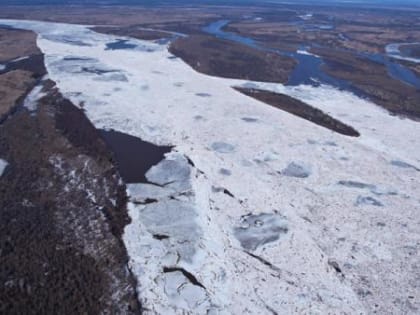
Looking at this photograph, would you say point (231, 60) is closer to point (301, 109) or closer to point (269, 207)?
point (301, 109)

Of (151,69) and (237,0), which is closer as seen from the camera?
(151,69)

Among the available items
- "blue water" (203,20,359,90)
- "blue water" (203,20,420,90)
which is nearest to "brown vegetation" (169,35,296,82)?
"blue water" (203,20,359,90)

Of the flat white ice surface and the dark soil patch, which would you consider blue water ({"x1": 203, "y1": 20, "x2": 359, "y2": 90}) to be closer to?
the dark soil patch

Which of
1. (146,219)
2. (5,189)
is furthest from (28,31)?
(146,219)

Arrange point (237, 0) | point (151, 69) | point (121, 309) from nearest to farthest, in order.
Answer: point (121, 309) < point (151, 69) < point (237, 0)

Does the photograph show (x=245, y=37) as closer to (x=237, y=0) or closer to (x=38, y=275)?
(x=38, y=275)

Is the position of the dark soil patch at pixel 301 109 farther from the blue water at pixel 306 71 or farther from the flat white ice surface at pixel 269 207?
the blue water at pixel 306 71

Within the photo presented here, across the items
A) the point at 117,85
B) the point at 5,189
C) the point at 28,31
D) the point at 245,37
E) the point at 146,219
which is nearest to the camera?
the point at 146,219

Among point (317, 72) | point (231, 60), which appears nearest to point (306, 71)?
point (317, 72)

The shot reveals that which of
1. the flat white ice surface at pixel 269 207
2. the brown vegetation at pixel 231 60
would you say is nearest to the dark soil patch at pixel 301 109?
the flat white ice surface at pixel 269 207
